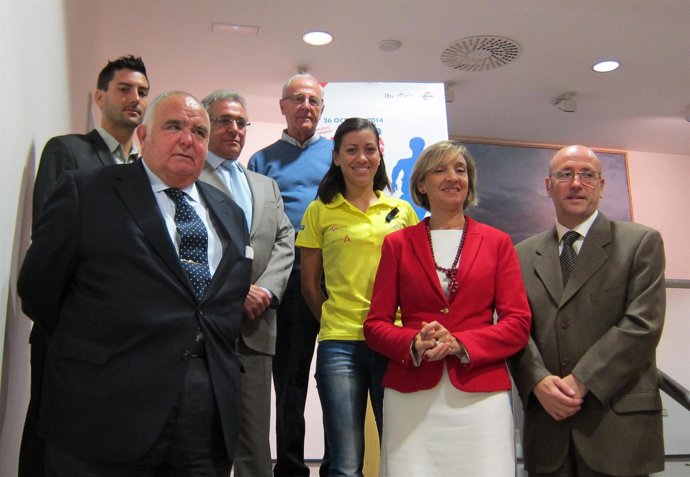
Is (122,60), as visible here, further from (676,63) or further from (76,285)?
(676,63)

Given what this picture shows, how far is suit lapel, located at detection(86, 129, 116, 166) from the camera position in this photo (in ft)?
8.03

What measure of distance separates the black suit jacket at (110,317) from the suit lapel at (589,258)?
4.35 ft

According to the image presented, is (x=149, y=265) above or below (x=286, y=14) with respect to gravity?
below

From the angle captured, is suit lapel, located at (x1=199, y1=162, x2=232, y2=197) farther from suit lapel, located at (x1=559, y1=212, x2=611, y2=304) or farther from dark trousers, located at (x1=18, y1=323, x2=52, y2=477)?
suit lapel, located at (x1=559, y1=212, x2=611, y2=304)

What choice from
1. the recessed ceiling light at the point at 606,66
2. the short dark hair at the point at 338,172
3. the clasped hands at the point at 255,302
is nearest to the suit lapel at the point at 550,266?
the short dark hair at the point at 338,172

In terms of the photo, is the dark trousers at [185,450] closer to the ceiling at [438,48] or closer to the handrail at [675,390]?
the handrail at [675,390]

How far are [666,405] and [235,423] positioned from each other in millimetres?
2360

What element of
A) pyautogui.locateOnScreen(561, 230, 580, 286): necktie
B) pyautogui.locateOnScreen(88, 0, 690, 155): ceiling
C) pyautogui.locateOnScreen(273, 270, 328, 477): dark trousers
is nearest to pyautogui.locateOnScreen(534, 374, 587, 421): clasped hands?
pyautogui.locateOnScreen(561, 230, 580, 286): necktie

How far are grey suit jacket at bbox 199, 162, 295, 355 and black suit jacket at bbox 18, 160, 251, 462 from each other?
533mm

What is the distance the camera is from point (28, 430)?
2.02 metres

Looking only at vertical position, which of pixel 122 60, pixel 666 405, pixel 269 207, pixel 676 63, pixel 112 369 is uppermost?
pixel 676 63

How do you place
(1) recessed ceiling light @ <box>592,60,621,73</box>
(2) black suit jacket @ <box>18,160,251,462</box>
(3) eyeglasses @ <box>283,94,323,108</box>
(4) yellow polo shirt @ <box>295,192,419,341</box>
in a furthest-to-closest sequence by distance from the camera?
(1) recessed ceiling light @ <box>592,60,621,73</box> < (3) eyeglasses @ <box>283,94,323,108</box> < (4) yellow polo shirt @ <box>295,192,419,341</box> < (2) black suit jacket @ <box>18,160,251,462</box>

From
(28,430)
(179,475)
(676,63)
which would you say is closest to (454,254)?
(179,475)

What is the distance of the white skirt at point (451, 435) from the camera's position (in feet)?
6.56
